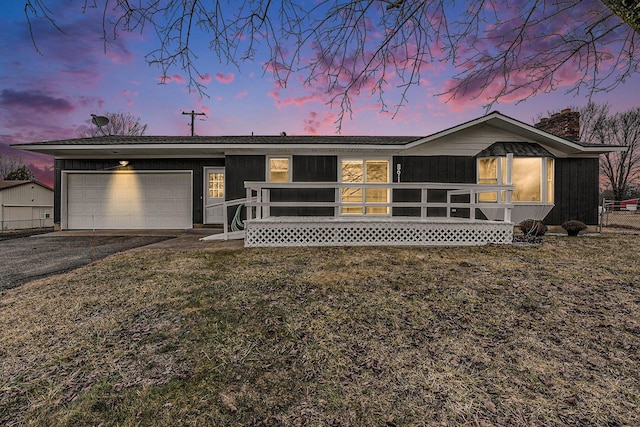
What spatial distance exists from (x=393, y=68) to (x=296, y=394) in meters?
3.18

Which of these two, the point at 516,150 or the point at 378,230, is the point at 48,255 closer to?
the point at 378,230

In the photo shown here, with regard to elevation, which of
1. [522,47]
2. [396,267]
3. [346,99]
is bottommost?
[396,267]

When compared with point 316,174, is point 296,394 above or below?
below

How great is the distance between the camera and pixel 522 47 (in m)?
3.21

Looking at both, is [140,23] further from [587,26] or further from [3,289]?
[587,26]

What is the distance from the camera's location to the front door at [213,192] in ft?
33.9

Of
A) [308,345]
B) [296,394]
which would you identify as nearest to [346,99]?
[308,345]

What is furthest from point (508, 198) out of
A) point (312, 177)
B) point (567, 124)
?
point (567, 124)

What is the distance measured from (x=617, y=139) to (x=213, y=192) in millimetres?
35257

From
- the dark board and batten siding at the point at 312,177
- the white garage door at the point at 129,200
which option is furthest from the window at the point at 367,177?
the white garage door at the point at 129,200

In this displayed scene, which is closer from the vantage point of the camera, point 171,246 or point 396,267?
point 396,267

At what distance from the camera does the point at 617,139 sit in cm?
2558

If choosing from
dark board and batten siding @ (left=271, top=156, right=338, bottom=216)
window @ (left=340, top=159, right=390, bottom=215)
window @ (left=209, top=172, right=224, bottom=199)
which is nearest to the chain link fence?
window @ (left=340, top=159, right=390, bottom=215)

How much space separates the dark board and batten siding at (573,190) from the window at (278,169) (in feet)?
28.1
